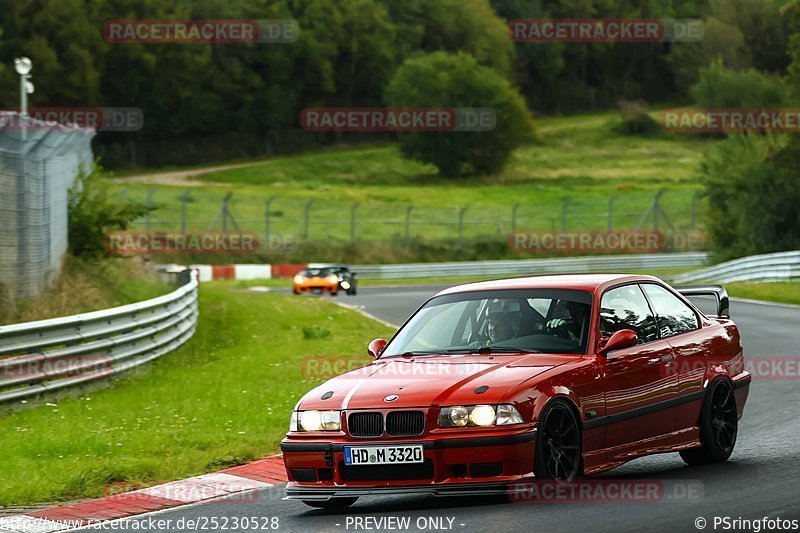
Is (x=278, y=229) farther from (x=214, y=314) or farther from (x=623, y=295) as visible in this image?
(x=623, y=295)

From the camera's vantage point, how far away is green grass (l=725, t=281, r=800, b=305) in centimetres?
3212

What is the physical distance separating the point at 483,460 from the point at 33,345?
7.94 m

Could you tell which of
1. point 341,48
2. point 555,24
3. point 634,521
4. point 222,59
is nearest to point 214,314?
point 634,521

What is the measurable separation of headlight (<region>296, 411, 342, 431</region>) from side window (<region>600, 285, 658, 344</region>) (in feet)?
6.70

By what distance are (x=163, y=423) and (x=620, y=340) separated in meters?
5.21

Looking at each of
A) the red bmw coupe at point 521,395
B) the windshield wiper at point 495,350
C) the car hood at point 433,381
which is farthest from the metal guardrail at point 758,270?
the car hood at point 433,381

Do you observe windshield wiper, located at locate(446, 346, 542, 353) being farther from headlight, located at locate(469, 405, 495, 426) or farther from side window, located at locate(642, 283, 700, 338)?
side window, located at locate(642, 283, 700, 338)

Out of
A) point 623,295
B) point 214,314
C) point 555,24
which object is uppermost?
point 555,24

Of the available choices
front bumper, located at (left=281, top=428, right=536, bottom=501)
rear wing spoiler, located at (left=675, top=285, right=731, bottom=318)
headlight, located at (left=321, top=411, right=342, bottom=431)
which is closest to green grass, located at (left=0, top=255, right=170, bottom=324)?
rear wing spoiler, located at (left=675, top=285, right=731, bottom=318)

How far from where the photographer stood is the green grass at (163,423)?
10.1 meters

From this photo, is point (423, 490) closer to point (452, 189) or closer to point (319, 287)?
point (319, 287)

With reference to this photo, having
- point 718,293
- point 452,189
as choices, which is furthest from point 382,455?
point 452,189

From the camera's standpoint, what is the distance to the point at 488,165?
104938mm

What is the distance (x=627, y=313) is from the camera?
9.69m
